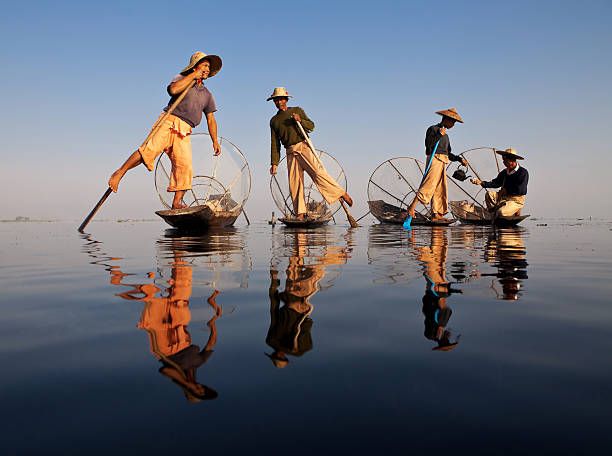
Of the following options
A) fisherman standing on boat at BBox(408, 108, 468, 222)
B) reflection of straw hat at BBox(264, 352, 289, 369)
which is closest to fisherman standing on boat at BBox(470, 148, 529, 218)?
fisherman standing on boat at BBox(408, 108, 468, 222)

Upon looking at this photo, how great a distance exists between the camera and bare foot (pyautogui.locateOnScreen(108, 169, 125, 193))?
24.6ft

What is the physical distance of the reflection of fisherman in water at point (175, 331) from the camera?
0.95 meters

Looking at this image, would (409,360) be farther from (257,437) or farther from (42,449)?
(42,449)

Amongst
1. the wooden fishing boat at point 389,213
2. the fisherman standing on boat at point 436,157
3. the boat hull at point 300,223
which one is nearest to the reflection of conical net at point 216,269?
the boat hull at point 300,223

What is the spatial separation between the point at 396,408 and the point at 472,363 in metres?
0.33

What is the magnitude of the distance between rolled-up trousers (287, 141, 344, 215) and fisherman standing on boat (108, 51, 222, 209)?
8.42 ft

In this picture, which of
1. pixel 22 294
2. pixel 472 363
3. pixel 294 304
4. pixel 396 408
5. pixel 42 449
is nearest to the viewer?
pixel 42 449

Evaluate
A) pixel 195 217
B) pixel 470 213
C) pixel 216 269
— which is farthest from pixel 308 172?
pixel 216 269

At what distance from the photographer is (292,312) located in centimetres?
158

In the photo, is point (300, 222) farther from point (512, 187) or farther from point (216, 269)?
point (216, 269)

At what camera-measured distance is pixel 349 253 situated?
3947 millimetres

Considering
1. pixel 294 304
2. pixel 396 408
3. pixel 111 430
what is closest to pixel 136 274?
pixel 294 304

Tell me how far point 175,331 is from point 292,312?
44 centimetres

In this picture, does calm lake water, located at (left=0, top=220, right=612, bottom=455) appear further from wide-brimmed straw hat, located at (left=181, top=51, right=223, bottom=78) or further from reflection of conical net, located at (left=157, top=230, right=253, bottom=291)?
wide-brimmed straw hat, located at (left=181, top=51, right=223, bottom=78)
